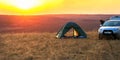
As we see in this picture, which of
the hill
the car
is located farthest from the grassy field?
the hill

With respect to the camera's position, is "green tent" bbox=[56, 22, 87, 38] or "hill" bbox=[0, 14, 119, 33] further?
"hill" bbox=[0, 14, 119, 33]

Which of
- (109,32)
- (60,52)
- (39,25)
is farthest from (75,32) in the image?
(39,25)

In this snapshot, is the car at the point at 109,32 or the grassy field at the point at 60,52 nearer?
the grassy field at the point at 60,52

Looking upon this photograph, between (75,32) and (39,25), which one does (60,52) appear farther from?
(39,25)

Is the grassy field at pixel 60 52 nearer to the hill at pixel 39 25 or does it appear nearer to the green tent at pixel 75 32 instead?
the green tent at pixel 75 32

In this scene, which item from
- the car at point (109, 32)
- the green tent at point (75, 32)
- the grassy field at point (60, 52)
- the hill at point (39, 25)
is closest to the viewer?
the grassy field at point (60, 52)

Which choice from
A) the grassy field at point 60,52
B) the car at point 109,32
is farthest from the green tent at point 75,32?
the grassy field at point 60,52

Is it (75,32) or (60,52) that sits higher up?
(60,52)

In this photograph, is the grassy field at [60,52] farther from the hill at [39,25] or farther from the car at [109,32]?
the hill at [39,25]

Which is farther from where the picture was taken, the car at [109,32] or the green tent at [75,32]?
the green tent at [75,32]

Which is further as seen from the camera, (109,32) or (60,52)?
(109,32)

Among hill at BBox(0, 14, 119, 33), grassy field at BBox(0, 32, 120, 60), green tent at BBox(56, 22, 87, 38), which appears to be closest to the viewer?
grassy field at BBox(0, 32, 120, 60)

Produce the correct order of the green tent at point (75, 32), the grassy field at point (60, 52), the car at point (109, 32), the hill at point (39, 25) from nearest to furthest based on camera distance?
the grassy field at point (60, 52)
the car at point (109, 32)
the green tent at point (75, 32)
the hill at point (39, 25)

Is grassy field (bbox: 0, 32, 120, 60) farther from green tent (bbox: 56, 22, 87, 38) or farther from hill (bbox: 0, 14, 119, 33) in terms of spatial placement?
hill (bbox: 0, 14, 119, 33)
